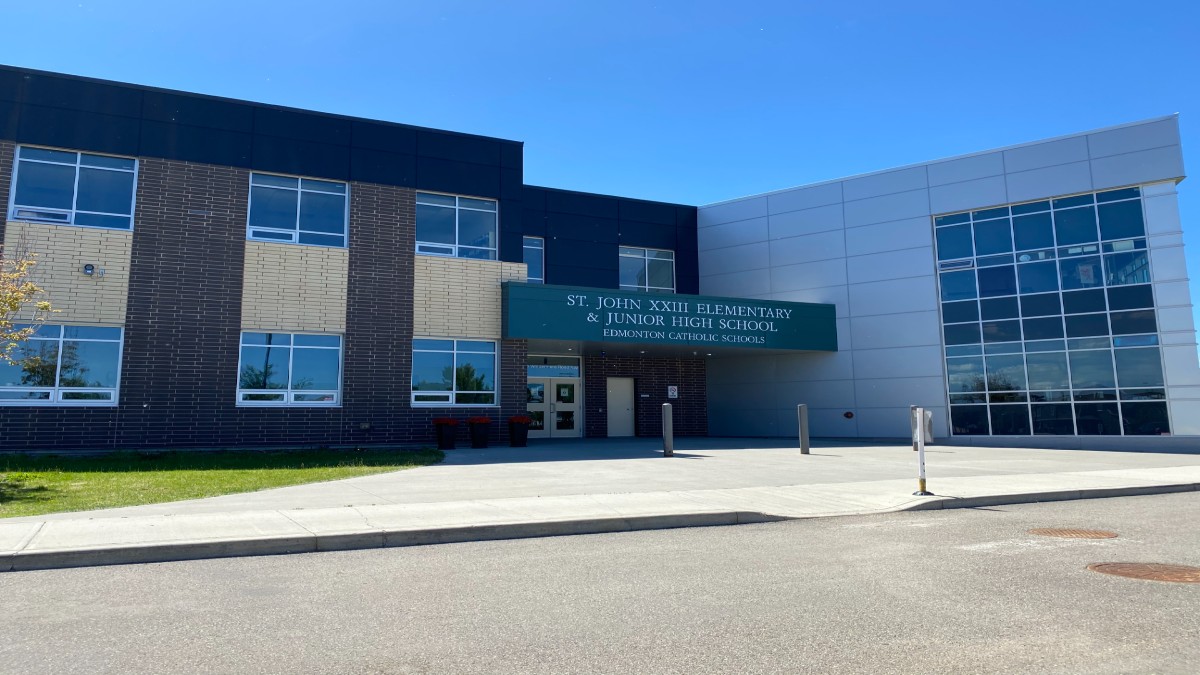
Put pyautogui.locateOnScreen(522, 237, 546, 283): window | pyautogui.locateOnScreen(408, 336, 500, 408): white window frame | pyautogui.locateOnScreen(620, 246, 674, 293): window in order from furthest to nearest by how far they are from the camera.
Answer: pyautogui.locateOnScreen(620, 246, 674, 293): window
pyautogui.locateOnScreen(522, 237, 546, 283): window
pyautogui.locateOnScreen(408, 336, 500, 408): white window frame

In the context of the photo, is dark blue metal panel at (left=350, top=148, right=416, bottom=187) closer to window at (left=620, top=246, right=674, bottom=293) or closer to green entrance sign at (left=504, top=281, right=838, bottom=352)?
green entrance sign at (left=504, top=281, right=838, bottom=352)

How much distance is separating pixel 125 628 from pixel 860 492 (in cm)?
987

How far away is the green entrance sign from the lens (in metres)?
24.1

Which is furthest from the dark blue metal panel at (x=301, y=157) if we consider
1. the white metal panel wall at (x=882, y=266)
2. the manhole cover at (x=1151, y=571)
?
the manhole cover at (x=1151, y=571)

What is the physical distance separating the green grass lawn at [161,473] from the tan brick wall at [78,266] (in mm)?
3712

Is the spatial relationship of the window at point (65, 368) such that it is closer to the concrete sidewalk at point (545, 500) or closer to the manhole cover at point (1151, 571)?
the concrete sidewalk at point (545, 500)

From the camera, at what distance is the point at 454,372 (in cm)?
2358

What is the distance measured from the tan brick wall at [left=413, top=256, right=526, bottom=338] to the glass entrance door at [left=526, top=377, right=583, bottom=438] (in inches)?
232

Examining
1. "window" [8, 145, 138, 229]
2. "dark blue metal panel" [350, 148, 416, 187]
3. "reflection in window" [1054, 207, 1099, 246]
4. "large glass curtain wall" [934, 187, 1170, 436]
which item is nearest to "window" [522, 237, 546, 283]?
"dark blue metal panel" [350, 148, 416, 187]

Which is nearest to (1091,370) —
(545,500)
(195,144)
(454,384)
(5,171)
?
(454,384)

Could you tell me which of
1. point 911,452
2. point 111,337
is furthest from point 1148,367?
point 111,337

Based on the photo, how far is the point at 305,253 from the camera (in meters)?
22.1

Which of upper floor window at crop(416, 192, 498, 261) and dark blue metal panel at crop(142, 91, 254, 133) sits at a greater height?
dark blue metal panel at crop(142, 91, 254, 133)

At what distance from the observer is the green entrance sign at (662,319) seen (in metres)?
24.1
